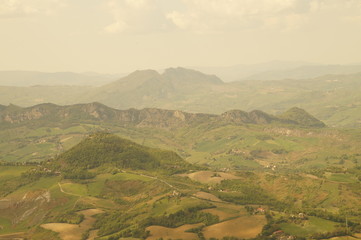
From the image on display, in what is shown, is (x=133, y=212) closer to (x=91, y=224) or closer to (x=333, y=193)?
(x=91, y=224)

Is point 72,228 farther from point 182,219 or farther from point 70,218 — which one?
point 182,219

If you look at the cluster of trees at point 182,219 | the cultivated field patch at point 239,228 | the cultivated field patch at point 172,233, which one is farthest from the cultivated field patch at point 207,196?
the cultivated field patch at point 172,233

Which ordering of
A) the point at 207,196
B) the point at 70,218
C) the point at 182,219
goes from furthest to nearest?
the point at 207,196, the point at 70,218, the point at 182,219

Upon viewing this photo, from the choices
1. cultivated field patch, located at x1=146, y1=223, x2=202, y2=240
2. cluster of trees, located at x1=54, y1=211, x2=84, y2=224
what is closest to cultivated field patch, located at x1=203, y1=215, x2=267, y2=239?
cultivated field patch, located at x1=146, y1=223, x2=202, y2=240

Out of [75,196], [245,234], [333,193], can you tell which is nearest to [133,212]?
[75,196]

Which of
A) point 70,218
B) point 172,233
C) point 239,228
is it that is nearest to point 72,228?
point 70,218

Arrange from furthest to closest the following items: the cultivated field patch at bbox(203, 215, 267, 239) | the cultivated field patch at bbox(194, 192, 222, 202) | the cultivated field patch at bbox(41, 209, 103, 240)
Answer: the cultivated field patch at bbox(194, 192, 222, 202) < the cultivated field patch at bbox(41, 209, 103, 240) < the cultivated field patch at bbox(203, 215, 267, 239)

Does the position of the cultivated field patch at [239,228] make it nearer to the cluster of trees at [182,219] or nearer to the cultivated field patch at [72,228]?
the cluster of trees at [182,219]

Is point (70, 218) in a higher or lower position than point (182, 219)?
lower

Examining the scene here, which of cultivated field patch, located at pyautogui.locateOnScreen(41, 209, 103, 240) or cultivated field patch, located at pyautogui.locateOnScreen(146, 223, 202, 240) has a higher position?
cultivated field patch, located at pyautogui.locateOnScreen(146, 223, 202, 240)

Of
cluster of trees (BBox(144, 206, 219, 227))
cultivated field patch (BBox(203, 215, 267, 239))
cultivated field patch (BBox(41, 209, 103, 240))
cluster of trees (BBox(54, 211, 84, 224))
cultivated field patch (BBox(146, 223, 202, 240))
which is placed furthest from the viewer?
cluster of trees (BBox(54, 211, 84, 224))

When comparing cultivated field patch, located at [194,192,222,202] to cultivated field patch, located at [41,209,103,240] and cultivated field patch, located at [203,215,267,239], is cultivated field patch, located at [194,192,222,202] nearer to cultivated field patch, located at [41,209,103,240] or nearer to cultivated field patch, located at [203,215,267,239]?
cultivated field patch, located at [203,215,267,239]
